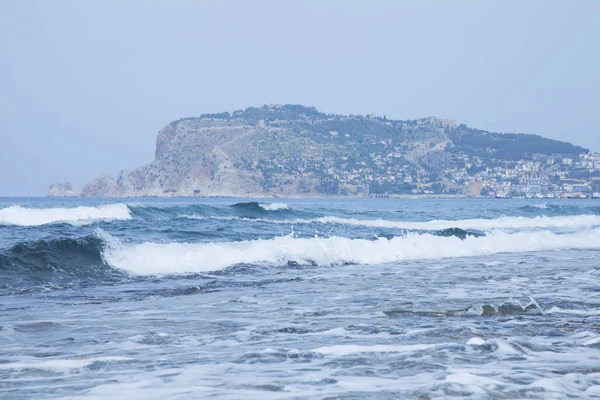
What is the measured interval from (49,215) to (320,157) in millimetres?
130970

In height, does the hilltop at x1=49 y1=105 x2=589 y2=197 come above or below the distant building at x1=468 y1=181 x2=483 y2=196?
above

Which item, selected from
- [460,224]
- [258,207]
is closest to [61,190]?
[258,207]

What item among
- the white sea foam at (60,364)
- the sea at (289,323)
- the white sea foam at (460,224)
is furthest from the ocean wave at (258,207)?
the white sea foam at (60,364)

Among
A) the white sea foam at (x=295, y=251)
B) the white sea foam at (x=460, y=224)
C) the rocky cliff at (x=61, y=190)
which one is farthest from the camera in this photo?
the rocky cliff at (x=61, y=190)

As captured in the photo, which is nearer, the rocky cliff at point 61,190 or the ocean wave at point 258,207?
the ocean wave at point 258,207

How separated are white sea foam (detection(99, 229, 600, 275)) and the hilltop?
12115 centimetres

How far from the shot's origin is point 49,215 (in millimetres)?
29812

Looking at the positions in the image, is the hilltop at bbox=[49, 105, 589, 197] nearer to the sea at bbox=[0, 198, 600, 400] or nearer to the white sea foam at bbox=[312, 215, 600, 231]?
the white sea foam at bbox=[312, 215, 600, 231]

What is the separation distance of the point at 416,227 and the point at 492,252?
1333cm

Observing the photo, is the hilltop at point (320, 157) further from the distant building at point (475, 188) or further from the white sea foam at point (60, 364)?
the white sea foam at point (60, 364)

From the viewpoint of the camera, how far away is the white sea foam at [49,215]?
1132 inches

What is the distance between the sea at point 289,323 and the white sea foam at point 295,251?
0.07 metres

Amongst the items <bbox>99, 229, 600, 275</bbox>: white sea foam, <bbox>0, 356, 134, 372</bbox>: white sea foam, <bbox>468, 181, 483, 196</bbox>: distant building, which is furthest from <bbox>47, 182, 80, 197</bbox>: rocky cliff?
<bbox>0, 356, 134, 372</bbox>: white sea foam

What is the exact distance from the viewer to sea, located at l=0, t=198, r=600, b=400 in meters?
5.06
